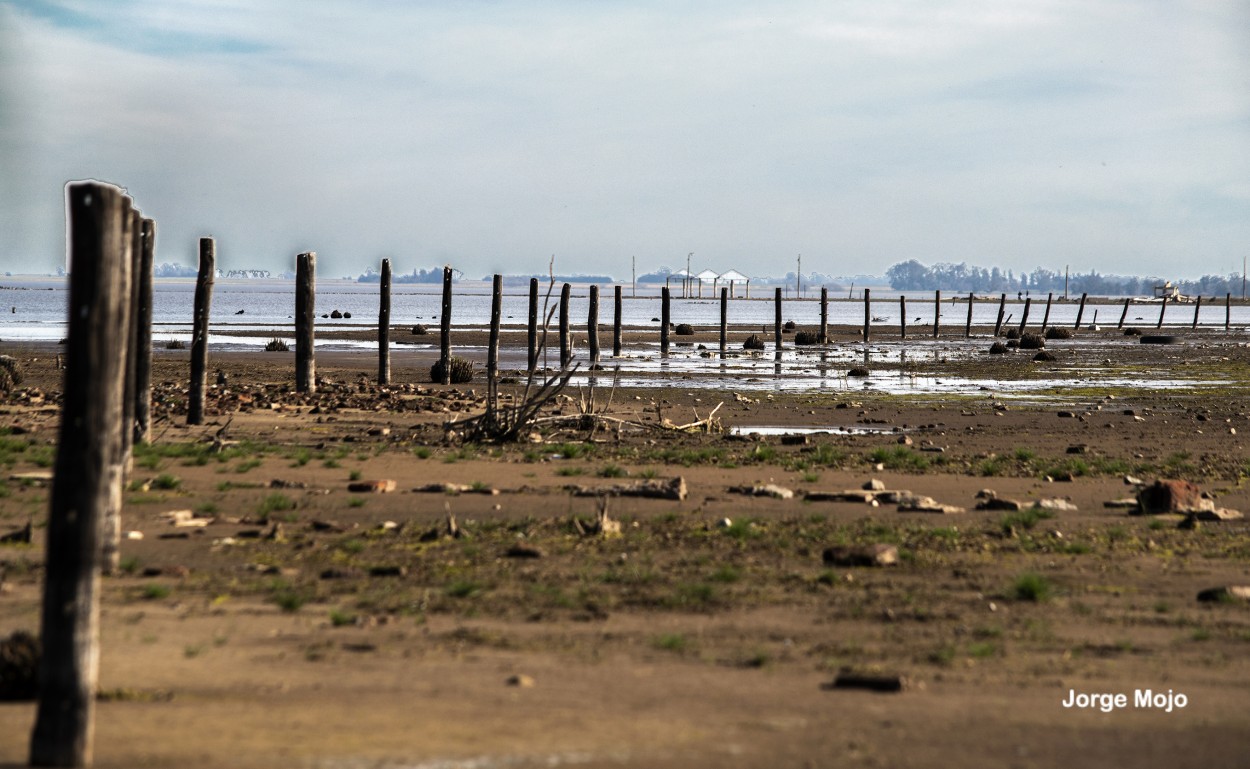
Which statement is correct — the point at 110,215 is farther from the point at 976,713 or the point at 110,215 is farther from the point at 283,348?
the point at 283,348

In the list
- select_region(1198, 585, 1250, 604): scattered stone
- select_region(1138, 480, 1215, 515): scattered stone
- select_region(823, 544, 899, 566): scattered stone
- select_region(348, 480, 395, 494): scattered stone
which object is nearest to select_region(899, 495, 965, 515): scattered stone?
select_region(1138, 480, 1215, 515): scattered stone

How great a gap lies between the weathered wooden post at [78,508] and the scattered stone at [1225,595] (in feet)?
23.4

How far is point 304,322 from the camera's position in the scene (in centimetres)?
2336

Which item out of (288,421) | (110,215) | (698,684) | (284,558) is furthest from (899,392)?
(110,215)

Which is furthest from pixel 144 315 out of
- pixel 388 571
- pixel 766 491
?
pixel 766 491

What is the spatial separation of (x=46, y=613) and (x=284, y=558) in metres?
4.82

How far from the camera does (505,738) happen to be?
5.55 m

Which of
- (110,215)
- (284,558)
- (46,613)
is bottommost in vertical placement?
(284,558)

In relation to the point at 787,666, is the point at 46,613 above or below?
above

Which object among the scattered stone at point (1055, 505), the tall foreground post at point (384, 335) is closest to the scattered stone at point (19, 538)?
the scattered stone at point (1055, 505)

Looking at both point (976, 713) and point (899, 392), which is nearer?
point (976, 713)

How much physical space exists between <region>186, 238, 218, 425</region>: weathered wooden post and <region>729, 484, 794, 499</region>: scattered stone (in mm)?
8348

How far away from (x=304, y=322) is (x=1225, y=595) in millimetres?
18027

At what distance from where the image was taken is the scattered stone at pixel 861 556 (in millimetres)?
9625
